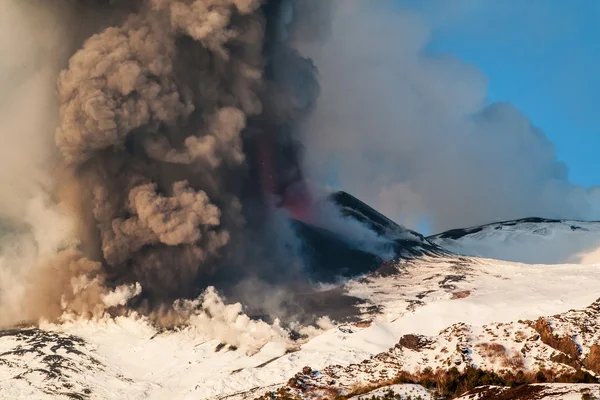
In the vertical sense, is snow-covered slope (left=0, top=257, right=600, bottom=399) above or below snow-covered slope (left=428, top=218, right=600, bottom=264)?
below

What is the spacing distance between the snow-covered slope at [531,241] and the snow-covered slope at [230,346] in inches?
1774

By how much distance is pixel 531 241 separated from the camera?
137 m

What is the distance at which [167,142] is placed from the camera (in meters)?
79.6

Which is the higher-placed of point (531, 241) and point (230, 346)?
point (531, 241)

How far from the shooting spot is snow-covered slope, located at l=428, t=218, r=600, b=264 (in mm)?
128375

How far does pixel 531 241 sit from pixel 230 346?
80050 millimetres

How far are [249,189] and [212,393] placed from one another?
31.8 meters

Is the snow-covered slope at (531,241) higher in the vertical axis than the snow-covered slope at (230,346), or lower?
higher

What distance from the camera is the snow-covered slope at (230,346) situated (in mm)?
63844

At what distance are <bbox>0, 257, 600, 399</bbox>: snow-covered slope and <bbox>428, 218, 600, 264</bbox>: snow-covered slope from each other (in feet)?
148

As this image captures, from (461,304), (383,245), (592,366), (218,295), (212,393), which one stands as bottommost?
(592,366)

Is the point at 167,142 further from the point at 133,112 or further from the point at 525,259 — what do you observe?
the point at 525,259

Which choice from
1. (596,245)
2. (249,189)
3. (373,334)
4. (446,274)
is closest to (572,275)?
(446,274)

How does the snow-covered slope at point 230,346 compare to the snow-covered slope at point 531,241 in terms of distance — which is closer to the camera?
the snow-covered slope at point 230,346
